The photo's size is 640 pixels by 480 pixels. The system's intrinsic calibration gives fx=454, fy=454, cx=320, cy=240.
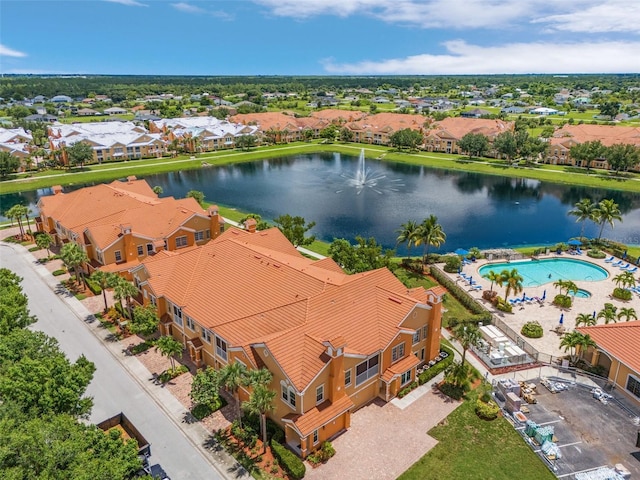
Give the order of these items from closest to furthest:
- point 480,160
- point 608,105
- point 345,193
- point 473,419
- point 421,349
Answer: point 473,419, point 421,349, point 345,193, point 480,160, point 608,105

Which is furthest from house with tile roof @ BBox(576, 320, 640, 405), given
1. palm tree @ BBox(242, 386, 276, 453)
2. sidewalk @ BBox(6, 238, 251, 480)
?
sidewalk @ BBox(6, 238, 251, 480)

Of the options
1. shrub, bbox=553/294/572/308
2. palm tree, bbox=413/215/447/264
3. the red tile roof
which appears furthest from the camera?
palm tree, bbox=413/215/447/264

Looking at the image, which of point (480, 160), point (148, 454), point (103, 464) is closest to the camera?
point (103, 464)

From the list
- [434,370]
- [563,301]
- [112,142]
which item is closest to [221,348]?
[434,370]

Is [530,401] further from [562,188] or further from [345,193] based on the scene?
[562,188]

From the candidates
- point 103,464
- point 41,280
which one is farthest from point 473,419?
point 41,280

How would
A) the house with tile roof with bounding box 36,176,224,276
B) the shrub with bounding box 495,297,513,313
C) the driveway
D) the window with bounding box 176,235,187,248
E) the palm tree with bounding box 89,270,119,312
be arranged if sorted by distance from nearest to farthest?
the driveway → the palm tree with bounding box 89,270,119,312 → the shrub with bounding box 495,297,513,313 → the house with tile roof with bounding box 36,176,224,276 → the window with bounding box 176,235,187,248

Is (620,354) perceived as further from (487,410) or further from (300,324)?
(300,324)

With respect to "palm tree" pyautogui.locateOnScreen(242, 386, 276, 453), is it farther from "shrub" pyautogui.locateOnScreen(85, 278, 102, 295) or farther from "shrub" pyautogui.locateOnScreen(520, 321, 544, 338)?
"shrub" pyautogui.locateOnScreen(85, 278, 102, 295)
